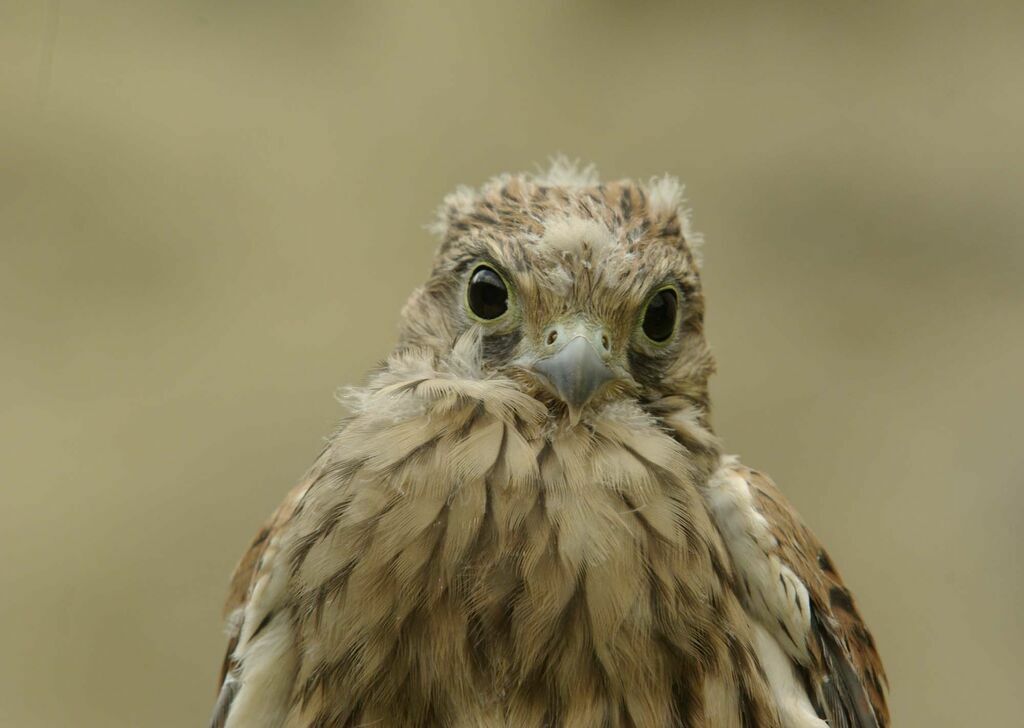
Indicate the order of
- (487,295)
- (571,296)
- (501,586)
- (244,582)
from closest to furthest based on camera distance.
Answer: (501,586), (571,296), (487,295), (244,582)

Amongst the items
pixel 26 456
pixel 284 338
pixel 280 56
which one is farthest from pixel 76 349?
pixel 280 56

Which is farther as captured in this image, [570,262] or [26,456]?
[26,456]

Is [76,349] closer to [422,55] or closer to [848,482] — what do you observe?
[422,55]

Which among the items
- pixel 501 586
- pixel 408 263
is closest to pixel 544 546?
pixel 501 586

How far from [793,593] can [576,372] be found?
603 mm

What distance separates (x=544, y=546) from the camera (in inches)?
73.6

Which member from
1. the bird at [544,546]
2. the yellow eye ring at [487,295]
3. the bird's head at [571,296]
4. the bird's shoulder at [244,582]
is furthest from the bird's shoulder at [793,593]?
the bird's shoulder at [244,582]

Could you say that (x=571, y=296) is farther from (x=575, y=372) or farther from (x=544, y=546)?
(x=544, y=546)

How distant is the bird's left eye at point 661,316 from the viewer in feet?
7.27

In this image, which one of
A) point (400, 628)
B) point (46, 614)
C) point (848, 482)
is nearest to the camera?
point (400, 628)

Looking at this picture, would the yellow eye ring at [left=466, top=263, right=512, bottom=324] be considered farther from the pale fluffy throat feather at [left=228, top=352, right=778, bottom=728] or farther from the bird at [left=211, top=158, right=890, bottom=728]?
the pale fluffy throat feather at [left=228, top=352, right=778, bottom=728]

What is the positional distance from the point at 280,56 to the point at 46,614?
98.2 inches

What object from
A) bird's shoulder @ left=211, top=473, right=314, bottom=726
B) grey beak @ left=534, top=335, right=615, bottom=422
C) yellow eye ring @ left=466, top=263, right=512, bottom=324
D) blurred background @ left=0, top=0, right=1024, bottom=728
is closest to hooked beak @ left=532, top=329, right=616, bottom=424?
grey beak @ left=534, top=335, right=615, bottom=422

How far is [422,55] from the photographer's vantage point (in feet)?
15.7
